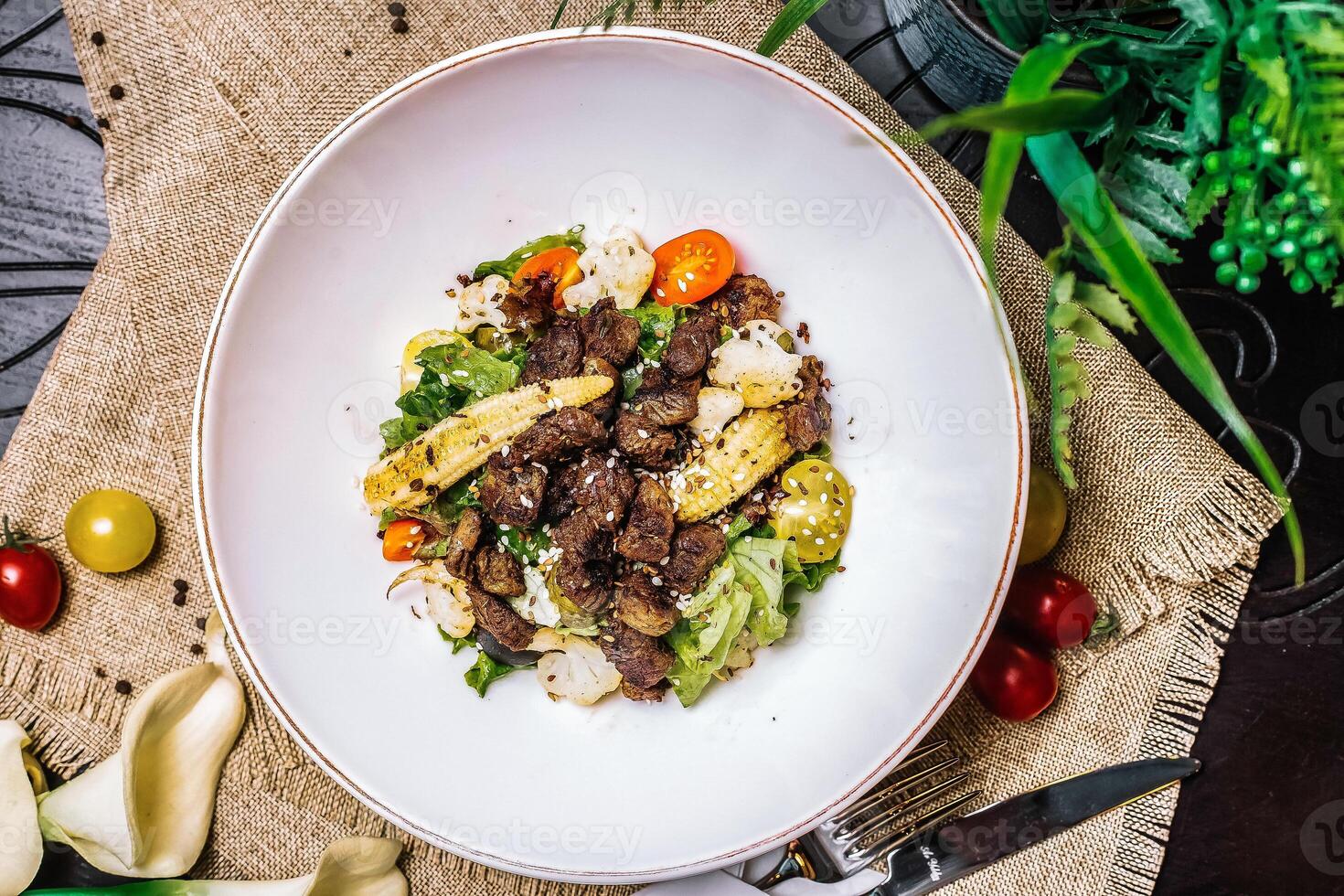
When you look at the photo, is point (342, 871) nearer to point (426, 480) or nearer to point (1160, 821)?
point (426, 480)

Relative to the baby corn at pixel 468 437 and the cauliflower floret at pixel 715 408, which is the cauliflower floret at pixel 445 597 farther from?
the cauliflower floret at pixel 715 408

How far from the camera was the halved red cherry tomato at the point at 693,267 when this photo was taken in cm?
262

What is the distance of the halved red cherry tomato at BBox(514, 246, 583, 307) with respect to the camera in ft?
8.78

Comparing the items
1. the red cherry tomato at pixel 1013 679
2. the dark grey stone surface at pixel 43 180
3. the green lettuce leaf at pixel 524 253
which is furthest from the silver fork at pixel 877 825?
the dark grey stone surface at pixel 43 180

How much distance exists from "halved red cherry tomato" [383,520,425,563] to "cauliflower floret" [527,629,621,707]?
45 cm

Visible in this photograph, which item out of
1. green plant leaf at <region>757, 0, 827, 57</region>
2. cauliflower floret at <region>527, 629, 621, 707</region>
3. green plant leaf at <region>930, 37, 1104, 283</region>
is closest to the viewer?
green plant leaf at <region>930, 37, 1104, 283</region>

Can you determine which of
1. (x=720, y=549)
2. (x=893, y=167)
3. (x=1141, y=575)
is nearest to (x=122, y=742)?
(x=720, y=549)

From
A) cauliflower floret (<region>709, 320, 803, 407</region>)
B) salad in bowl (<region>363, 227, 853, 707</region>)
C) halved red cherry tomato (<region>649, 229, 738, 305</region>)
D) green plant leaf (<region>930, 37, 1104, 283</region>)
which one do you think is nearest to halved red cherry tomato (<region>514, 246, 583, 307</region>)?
salad in bowl (<region>363, 227, 853, 707</region>)

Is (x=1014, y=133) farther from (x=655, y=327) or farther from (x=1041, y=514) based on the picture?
(x=1041, y=514)

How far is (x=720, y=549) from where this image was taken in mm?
2521

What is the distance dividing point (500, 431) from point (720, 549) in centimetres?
67

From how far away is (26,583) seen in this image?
2.80 metres

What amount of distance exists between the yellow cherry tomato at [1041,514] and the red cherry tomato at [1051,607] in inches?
3.1

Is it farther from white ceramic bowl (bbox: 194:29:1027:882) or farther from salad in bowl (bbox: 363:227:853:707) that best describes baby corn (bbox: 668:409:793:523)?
white ceramic bowl (bbox: 194:29:1027:882)
